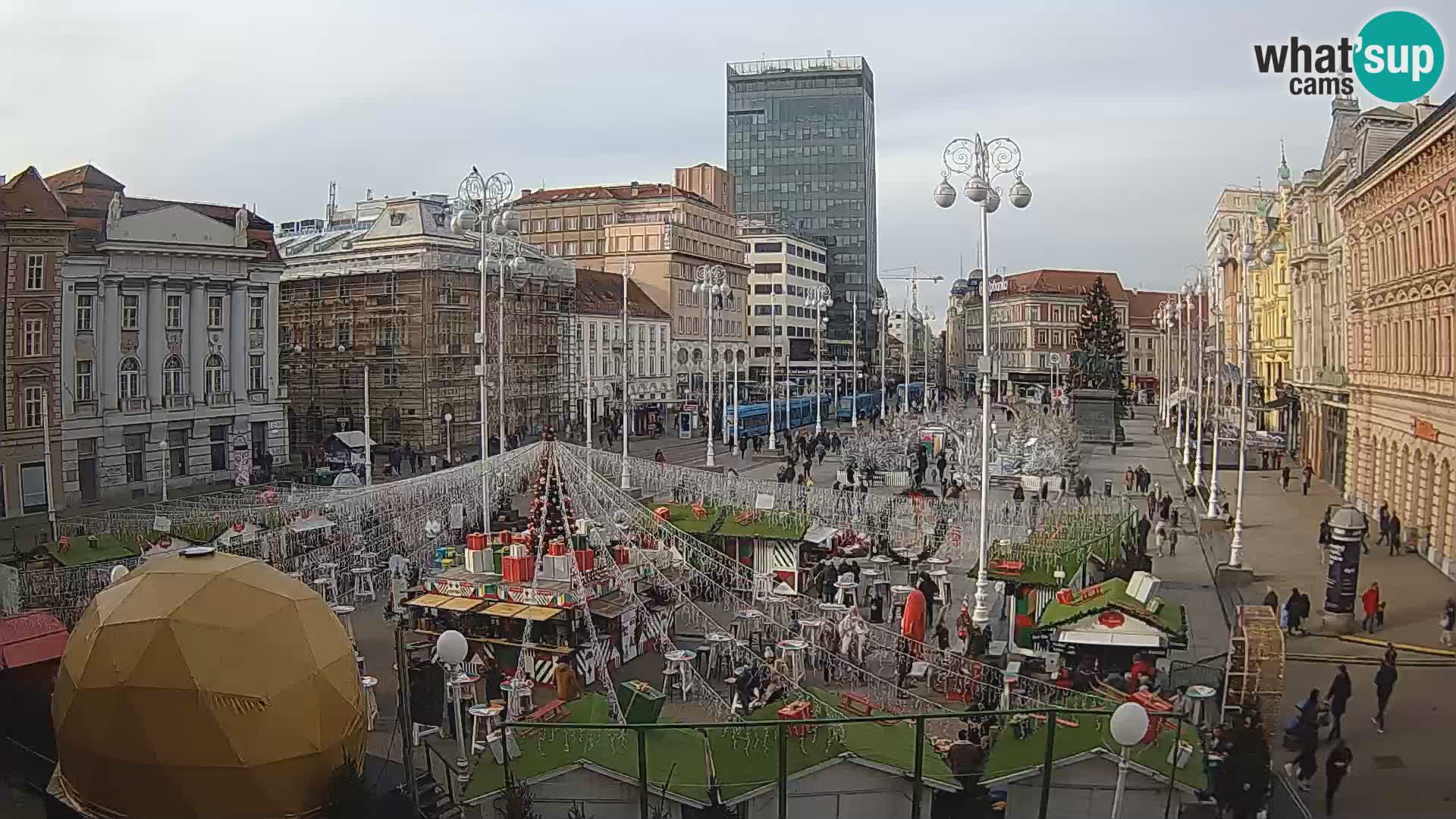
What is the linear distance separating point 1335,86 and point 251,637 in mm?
27343

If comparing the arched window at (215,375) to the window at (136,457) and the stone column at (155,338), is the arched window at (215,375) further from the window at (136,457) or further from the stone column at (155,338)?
the window at (136,457)

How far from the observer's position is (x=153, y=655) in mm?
9281

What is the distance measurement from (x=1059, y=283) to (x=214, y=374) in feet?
311

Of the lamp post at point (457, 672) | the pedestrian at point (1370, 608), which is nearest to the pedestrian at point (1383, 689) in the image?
the pedestrian at point (1370, 608)

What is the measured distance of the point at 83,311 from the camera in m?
39.7

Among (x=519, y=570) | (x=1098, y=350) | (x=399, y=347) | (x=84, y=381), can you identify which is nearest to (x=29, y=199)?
(x=84, y=381)

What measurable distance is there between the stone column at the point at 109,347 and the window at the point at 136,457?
1.75m

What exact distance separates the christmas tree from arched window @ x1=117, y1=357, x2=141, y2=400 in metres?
49.0

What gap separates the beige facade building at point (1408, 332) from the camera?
89.8 feet

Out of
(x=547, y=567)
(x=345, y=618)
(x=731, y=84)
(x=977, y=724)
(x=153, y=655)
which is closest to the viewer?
(x=153, y=655)

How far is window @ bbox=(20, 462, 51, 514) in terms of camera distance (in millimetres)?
36125

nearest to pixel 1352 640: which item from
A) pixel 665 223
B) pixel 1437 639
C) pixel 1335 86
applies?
pixel 1437 639

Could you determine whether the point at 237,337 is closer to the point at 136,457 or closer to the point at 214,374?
the point at 214,374

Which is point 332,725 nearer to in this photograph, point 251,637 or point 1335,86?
point 251,637
